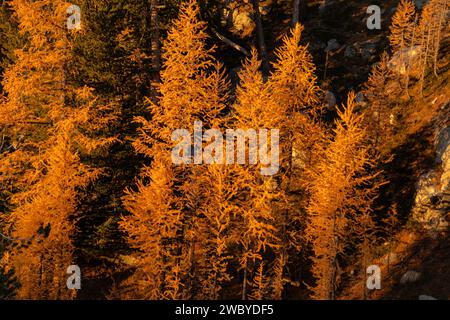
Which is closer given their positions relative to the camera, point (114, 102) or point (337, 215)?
point (337, 215)

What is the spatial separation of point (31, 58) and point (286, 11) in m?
28.1

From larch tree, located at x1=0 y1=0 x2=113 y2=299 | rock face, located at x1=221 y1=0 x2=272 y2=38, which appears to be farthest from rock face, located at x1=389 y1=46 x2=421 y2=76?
larch tree, located at x1=0 y1=0 x2=113 y2=299

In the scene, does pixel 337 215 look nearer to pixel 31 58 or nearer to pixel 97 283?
pixel 97 283

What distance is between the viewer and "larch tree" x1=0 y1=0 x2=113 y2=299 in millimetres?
18156

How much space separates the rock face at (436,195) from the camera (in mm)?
21203

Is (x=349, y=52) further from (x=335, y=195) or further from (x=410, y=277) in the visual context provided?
(x=410, y=277)

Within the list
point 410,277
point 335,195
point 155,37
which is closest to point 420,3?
point 155,37
